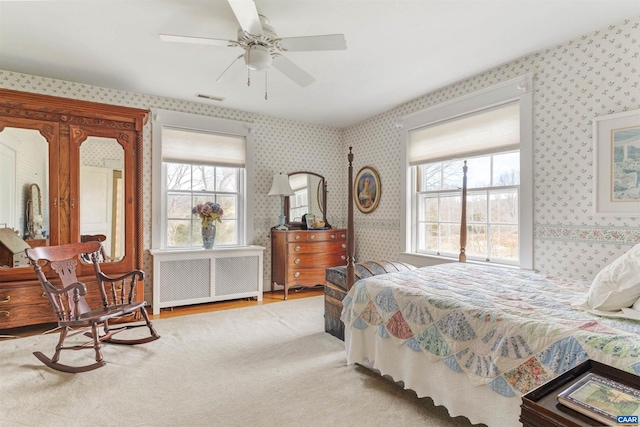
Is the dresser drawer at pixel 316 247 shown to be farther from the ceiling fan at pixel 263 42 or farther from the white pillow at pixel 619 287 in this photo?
the white pillow at pixel 619 287

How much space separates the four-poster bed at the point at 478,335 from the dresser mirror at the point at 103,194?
263 cm

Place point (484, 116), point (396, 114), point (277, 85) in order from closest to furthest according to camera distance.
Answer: point (484, 116) < point (277, 85) < point (396, 114)

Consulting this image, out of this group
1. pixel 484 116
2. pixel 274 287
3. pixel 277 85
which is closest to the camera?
pixel 484 116

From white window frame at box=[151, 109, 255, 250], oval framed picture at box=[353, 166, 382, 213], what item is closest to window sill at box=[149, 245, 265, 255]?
white window frame at box=[151, 109, 255, 250]

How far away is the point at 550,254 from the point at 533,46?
6.03 feet

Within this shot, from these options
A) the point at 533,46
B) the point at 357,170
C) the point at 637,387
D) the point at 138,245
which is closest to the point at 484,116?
the point at 533,46

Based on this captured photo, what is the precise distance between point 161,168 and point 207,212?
82cm

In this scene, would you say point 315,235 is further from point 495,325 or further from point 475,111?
point 495,325

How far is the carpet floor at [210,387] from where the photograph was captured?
191 centimetres

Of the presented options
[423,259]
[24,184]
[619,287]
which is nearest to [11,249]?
[24,184]

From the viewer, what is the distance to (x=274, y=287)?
507 cm

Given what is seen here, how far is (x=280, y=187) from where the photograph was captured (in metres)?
4.91

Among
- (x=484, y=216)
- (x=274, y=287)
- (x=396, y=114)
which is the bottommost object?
(x=274, y=287)

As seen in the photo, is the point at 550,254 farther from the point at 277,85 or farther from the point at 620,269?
the point at 277,85
